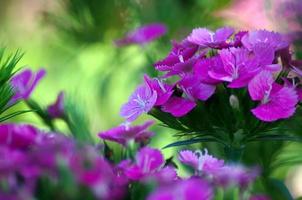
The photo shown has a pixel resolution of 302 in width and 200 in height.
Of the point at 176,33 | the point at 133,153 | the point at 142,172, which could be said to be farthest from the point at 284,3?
the point at 176,33

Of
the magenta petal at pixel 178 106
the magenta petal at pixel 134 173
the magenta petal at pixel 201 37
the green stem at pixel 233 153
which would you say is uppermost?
the magenta petal at pixel 201 37

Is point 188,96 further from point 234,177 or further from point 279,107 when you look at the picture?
point 234,177

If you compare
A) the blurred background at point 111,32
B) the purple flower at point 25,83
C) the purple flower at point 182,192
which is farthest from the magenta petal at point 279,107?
the blurred background at point 111,32

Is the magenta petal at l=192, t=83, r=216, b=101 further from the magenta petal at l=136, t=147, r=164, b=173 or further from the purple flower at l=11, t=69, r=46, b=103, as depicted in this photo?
the purple flower at l=11, t=69, r=46, b=103

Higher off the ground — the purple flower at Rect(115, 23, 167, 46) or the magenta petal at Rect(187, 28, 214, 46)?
the purple flower at Rect(115, 23, 167, 46)

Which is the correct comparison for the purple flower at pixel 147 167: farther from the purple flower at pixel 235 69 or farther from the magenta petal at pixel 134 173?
the purple flower at pixel 235 69

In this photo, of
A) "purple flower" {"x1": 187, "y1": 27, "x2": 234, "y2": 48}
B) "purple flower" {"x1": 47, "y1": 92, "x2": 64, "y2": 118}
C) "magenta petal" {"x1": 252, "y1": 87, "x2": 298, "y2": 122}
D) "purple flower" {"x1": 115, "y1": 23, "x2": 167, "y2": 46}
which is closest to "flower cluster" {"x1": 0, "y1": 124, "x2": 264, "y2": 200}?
"magenta petal" {"x1": 252, "y1": 87, "x2": 298, "y2": 122}

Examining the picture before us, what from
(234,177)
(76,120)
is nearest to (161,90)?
(234,177)
